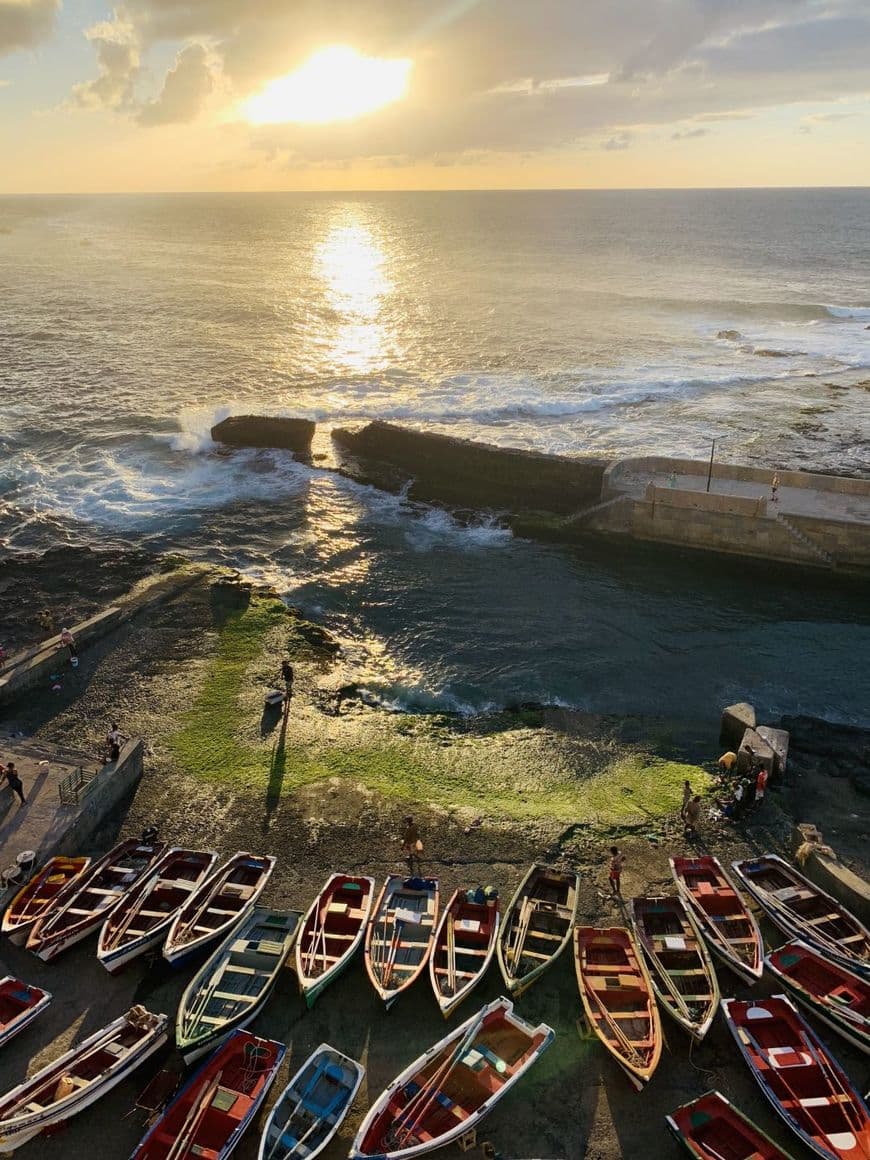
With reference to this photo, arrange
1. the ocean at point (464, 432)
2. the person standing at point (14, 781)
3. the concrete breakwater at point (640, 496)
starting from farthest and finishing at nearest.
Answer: the concrete breakwater at point (640, 496) < the ocean at point (464, 432) < the person standing at point (14, 781)

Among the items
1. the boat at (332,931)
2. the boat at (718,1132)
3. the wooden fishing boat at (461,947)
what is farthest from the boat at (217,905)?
the boat at (718,1132)

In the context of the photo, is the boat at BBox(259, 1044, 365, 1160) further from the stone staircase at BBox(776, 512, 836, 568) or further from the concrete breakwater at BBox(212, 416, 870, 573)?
the stone staircase at BBox(776, 512, 836, 568)

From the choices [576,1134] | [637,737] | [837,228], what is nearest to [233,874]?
[576,1134]

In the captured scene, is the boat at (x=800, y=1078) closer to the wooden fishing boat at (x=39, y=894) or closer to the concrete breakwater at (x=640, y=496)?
the wooden fishing boat at (x=39, y=894)

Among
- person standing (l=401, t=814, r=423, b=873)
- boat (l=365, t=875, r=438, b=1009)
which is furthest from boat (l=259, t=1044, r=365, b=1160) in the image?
person standing (l=401, t=814, r=423, b=873)

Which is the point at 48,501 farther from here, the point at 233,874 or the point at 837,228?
the point at 837,228

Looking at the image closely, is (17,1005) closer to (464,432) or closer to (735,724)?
(735,724)
